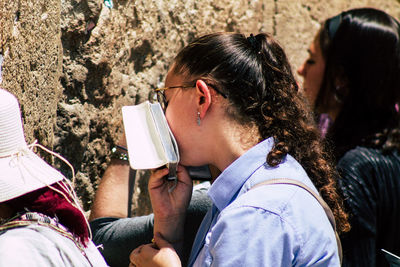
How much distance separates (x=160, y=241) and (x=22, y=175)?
0.52 meters

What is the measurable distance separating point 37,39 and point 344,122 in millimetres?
1275

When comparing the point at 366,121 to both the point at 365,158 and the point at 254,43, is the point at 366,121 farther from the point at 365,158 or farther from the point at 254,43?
the point at 254,43

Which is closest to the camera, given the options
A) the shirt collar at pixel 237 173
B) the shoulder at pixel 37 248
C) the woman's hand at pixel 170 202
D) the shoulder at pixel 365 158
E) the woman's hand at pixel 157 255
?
the shoulder at pixel 37 248

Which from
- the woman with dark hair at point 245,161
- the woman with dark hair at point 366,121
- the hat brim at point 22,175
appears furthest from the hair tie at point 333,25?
the hat brim at point 22,175

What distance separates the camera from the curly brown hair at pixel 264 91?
1536 millimetres

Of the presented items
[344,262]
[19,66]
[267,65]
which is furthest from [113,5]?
[344,262]

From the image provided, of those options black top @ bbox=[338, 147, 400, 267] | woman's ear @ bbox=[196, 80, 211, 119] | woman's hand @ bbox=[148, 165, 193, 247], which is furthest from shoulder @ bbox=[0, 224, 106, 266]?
black top @ bbox=[338, 147, 400, 267]

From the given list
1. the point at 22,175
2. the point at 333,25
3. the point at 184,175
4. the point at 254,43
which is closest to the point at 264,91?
the point at 254,43

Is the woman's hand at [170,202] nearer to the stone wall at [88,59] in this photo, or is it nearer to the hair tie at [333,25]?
the stone wall at [88,59]

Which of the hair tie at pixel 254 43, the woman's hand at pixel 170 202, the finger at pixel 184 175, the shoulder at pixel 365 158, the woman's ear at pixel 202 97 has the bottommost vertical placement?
the shoulder at pixel 365 158

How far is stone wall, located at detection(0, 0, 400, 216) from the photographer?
5.39 ft

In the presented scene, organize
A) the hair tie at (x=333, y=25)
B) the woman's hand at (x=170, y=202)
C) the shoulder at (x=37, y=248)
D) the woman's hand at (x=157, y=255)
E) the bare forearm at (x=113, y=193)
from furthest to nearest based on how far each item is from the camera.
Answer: the hair tie at (x=333, y=25), the bare forearm at (x=113, y=193), the woman's hand at (x=170, y=202), the woman's hand at (x=157, y=255), the shoulder at (x=37, y=248)

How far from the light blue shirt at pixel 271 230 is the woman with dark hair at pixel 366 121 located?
70 cm

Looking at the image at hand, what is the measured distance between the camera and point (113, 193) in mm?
1983
